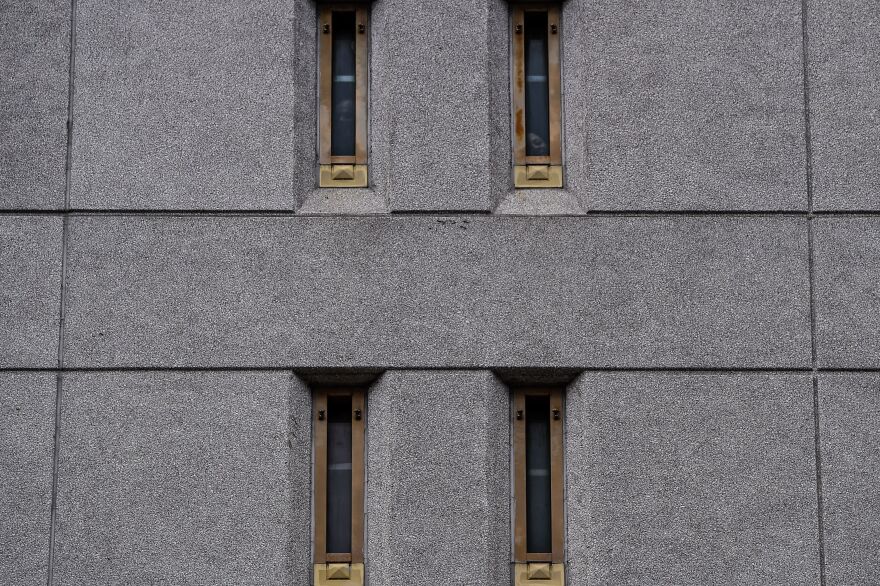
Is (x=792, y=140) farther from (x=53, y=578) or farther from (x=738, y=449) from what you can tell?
(x=53, y=578)

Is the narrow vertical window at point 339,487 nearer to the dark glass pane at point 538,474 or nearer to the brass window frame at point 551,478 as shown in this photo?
the brass window frame at point 551,478

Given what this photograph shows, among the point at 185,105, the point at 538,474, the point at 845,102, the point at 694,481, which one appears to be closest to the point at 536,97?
the point at 845,102

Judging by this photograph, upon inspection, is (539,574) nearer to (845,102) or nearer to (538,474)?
(538,474)

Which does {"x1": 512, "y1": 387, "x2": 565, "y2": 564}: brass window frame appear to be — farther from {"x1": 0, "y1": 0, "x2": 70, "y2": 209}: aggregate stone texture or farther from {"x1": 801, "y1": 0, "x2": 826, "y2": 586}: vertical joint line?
{"x1": 0, "y1": 0, "x2": 70, "y2": 209}: aggregate stone texture

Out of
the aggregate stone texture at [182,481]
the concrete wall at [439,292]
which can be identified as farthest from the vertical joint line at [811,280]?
the aggregate stone texture at [182,481]

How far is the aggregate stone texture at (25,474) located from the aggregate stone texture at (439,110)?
320cm

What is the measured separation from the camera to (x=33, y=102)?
347 inches

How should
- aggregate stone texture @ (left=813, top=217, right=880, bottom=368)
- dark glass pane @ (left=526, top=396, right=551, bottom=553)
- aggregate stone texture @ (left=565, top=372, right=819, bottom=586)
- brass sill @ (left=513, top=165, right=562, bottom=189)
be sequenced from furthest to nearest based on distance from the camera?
brass sill @ (left=513, top=165, right=562, bottom=189)
dark glass pane @ (left=526, top=396, right=551, bottom=553)
aggregate stone texture @ (left=813, top=217, right=880, bottom=368)
aggregate stone texture @ (left=565, top=372, right=819, bottom=586)

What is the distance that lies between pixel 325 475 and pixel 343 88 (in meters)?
3.20

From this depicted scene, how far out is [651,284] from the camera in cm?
859

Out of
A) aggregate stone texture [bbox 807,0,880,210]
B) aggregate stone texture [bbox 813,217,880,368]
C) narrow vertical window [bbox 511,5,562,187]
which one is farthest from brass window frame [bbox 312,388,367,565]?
aggregate stone texture [bbox 807,0,880,210]

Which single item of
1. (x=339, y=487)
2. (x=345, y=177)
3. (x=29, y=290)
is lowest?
(x=339, y=487)

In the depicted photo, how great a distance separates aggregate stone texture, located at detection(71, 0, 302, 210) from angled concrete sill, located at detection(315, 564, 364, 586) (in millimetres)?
2884

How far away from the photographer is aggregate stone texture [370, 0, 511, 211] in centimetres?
873
